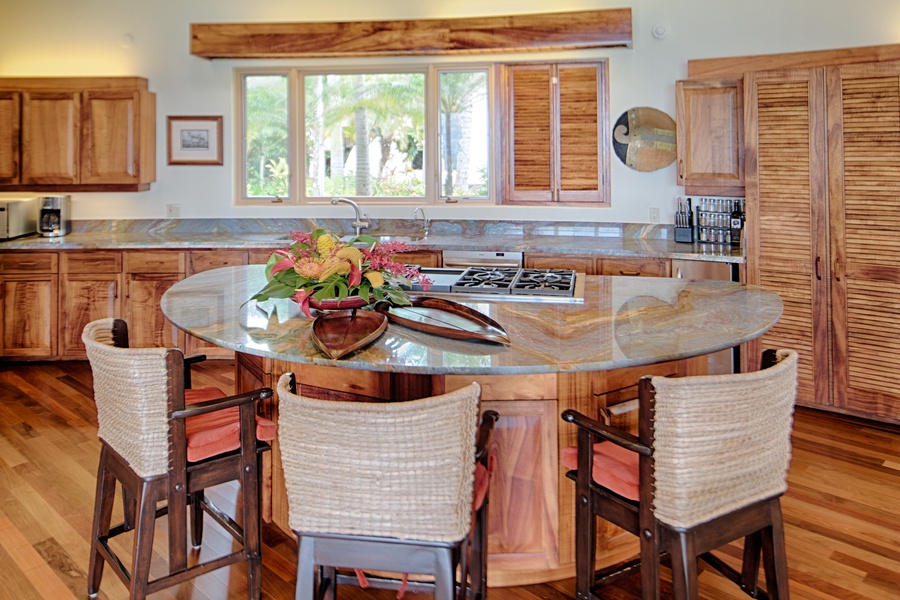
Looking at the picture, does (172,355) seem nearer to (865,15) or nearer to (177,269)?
(177,269)

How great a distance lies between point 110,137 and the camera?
207 inches

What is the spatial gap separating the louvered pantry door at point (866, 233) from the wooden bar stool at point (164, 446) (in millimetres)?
3228

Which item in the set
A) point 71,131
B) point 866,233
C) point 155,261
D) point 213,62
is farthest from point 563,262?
point 71,131

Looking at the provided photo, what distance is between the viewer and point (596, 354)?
1861 mm

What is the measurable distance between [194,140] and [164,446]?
414 cm

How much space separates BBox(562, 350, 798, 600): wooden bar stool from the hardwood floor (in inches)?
24.6

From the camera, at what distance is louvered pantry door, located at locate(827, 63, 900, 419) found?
3.69m

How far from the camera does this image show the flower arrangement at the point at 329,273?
86.2 inches

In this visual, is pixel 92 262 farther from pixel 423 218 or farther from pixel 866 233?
pixel 866 233

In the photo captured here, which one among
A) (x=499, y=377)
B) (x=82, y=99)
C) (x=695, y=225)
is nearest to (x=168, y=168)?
(x=82, y=99)

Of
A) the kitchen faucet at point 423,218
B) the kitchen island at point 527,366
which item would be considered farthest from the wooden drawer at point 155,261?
the kitchen island at point 527,366

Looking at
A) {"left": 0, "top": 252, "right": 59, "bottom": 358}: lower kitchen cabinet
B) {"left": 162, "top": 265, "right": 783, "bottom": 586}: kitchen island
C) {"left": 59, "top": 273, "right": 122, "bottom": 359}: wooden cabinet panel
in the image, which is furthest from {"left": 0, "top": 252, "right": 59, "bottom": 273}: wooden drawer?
{"left": 162, "top": 265, "right": 783, "bottom": 586}: kitchen island

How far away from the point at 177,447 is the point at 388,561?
0.74 m

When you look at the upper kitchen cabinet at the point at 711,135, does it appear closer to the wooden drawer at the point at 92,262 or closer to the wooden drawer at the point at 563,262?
the wooden drawer at the point at 563,262
